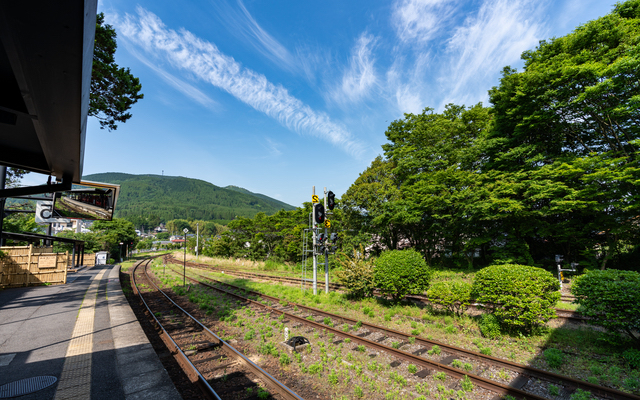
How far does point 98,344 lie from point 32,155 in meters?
5.45

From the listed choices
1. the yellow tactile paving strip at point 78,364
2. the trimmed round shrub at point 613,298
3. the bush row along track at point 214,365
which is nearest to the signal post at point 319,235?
the bush row along track at point 214,365

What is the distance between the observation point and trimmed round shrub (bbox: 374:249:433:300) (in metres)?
11.5

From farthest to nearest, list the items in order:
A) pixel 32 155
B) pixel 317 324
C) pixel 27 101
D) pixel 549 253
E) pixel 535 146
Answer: pixel 549 253 < pixel 535 146 < pixel 317 324 < pixel 32 155 < pixel 27 101

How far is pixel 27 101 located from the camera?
331 cm

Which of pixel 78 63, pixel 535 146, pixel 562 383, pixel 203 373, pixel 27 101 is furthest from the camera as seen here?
pixel 535 146

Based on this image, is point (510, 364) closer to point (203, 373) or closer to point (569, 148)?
point (203, 373)

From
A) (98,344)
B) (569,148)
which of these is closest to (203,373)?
(98,344)

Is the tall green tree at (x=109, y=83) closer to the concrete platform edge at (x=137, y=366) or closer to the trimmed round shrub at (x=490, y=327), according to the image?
the concrete platform edge at (x=137, y=366)

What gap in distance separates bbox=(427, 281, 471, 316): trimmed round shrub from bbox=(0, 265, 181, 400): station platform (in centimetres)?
901

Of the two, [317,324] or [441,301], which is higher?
[441,301]

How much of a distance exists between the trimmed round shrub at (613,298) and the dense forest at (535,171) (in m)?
11.0

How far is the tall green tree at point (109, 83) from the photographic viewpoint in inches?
422

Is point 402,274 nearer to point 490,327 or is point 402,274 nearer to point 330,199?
point 490,327

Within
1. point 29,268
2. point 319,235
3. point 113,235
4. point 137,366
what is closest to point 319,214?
point 319,235
